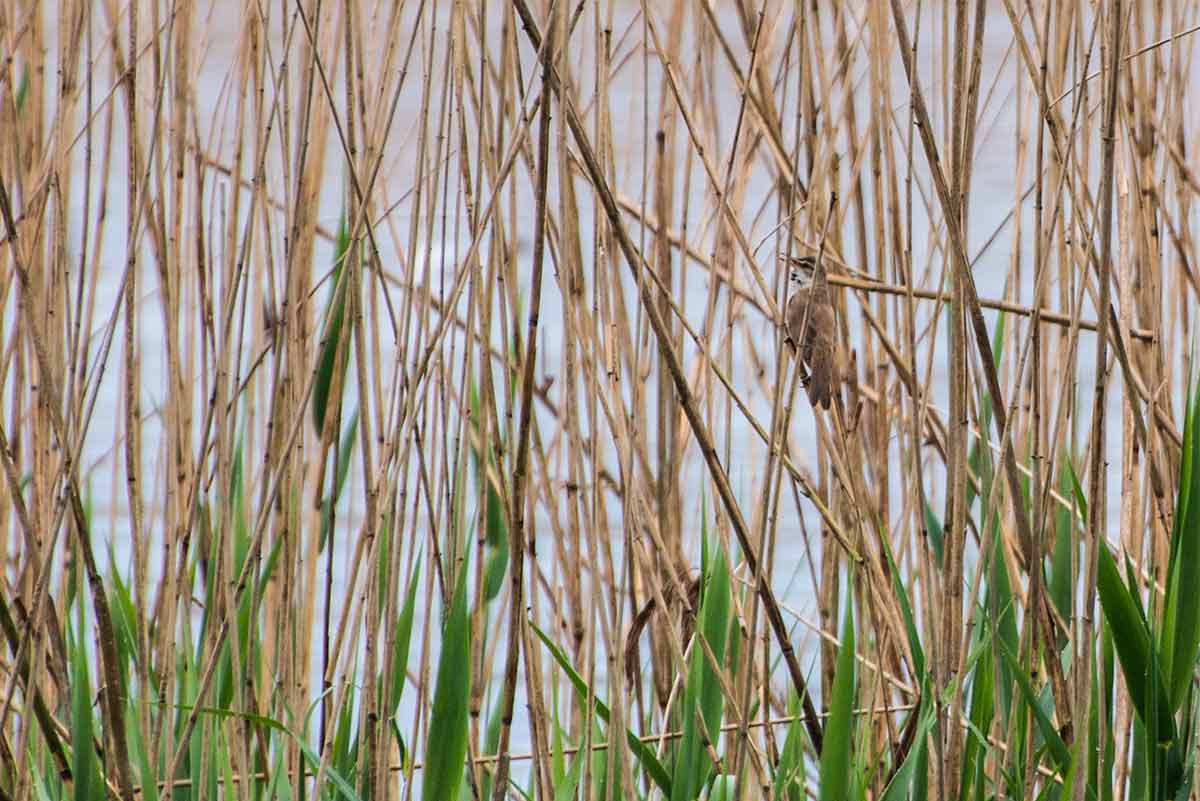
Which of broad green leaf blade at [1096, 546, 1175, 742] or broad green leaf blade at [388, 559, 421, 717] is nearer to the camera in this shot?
broad green leaf blade at [1096, 546, 1175, 742]

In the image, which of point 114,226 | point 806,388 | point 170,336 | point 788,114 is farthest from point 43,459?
point 114,226

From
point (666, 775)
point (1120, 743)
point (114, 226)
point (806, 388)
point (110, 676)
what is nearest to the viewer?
point (110, 676)

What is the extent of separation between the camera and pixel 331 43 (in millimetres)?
1549

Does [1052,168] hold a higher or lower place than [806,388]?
higher

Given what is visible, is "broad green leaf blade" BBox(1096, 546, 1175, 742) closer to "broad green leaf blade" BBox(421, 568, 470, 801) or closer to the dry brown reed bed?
the dry brown reed bed

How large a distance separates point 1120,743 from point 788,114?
1.41 meters

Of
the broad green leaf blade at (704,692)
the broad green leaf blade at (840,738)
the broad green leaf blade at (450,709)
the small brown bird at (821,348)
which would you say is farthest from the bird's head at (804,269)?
the broad green leaf blade at (450,709)

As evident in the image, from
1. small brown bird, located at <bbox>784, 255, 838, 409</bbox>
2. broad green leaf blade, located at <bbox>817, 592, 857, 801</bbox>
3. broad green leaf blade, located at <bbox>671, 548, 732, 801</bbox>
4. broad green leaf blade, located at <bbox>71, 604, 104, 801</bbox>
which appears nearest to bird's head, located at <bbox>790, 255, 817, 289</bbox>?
small brown bird, located at <bbox>784, 255, 838, 409</bbox>

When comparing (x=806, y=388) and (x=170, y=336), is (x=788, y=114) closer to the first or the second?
(x=806, y=388)

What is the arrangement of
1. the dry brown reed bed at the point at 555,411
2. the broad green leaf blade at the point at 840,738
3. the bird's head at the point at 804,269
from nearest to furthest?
the dry brown reed bed at the point at 555,411 → the broad green leaf blade at the point at 840,738 → the bird's head at the point at 804,269

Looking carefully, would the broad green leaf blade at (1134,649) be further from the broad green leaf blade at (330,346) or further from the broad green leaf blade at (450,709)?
the broad green leaf blade at (330,346)

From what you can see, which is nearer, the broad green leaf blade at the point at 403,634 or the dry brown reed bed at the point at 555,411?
the dry brown reed bed at the point at 555,411

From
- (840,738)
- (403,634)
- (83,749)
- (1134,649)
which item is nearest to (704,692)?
(840,738)

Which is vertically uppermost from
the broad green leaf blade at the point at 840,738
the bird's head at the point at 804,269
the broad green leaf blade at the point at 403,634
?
the bird's head at the point at 804,269
